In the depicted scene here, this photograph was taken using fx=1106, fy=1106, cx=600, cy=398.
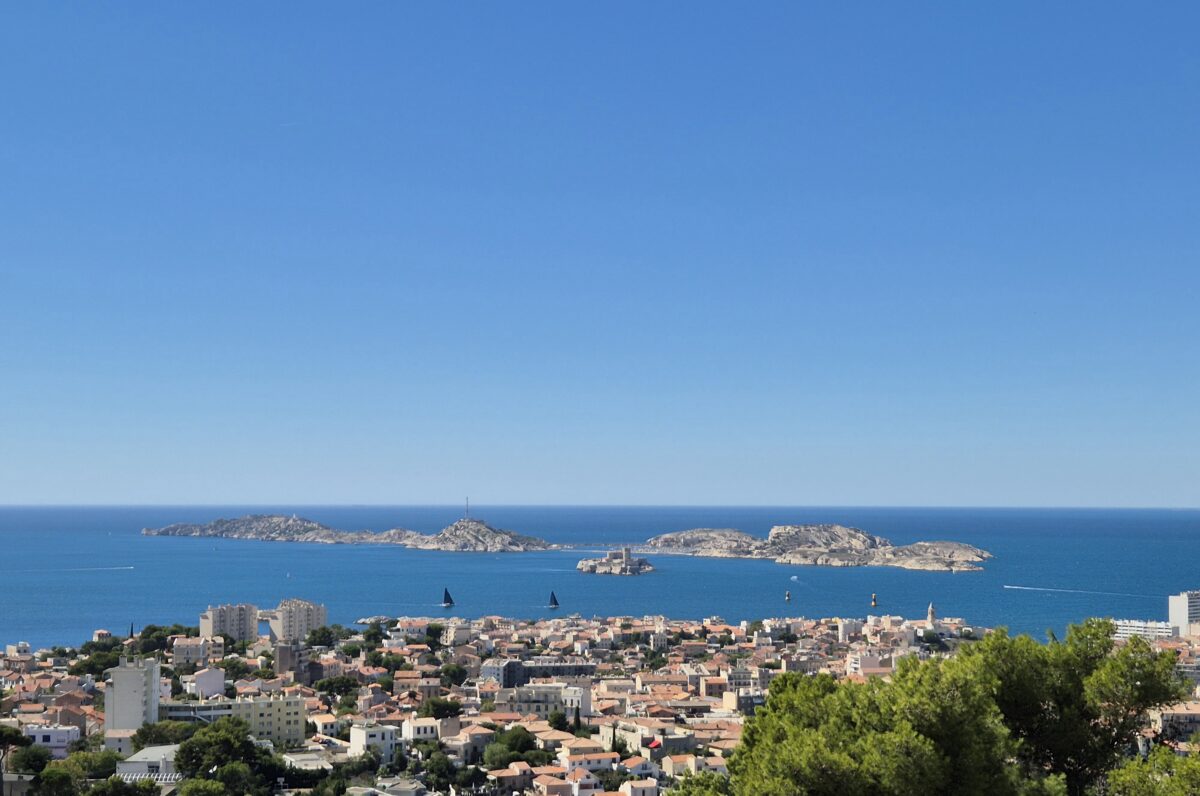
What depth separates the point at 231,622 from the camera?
2958 cm

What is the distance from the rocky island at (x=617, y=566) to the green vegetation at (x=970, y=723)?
5258 cm

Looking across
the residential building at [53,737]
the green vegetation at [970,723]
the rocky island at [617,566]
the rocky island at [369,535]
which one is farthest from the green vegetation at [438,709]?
the rocky island at [369,535]

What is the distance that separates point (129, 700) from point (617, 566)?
42.4m

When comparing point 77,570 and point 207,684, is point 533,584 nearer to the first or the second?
point 77,570

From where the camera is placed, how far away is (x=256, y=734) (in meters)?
16.7

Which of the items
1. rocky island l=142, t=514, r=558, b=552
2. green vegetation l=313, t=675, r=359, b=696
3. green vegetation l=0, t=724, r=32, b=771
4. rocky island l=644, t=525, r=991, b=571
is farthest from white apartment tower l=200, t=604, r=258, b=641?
rocky island l=142, t=514, r=558, b=552

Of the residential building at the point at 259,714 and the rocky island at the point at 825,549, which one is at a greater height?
the residential building at the point at 259,714

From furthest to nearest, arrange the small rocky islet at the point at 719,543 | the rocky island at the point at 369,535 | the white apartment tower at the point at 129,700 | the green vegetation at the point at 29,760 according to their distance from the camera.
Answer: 1. the rocky island at the point at 369,535
2. the small rocky islet at the point at 719,543
3. the white apartment tower at the point at 129,700
4. the green vegetation at the point at 29,760

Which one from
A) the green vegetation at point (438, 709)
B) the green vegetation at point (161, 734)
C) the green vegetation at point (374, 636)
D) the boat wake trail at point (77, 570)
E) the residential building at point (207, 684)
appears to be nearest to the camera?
the green vegetation at point (161, 734)

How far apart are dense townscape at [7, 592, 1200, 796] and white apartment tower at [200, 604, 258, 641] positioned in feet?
0.24

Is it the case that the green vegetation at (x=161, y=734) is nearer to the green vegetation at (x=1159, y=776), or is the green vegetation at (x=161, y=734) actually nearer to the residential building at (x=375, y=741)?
the residential building at (x=375, y=741)

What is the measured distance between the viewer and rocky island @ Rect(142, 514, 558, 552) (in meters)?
73.9

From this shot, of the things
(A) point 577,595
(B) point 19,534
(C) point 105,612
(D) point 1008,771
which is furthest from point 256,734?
(B) point 19,534

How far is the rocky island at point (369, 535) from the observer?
73.9 metres
